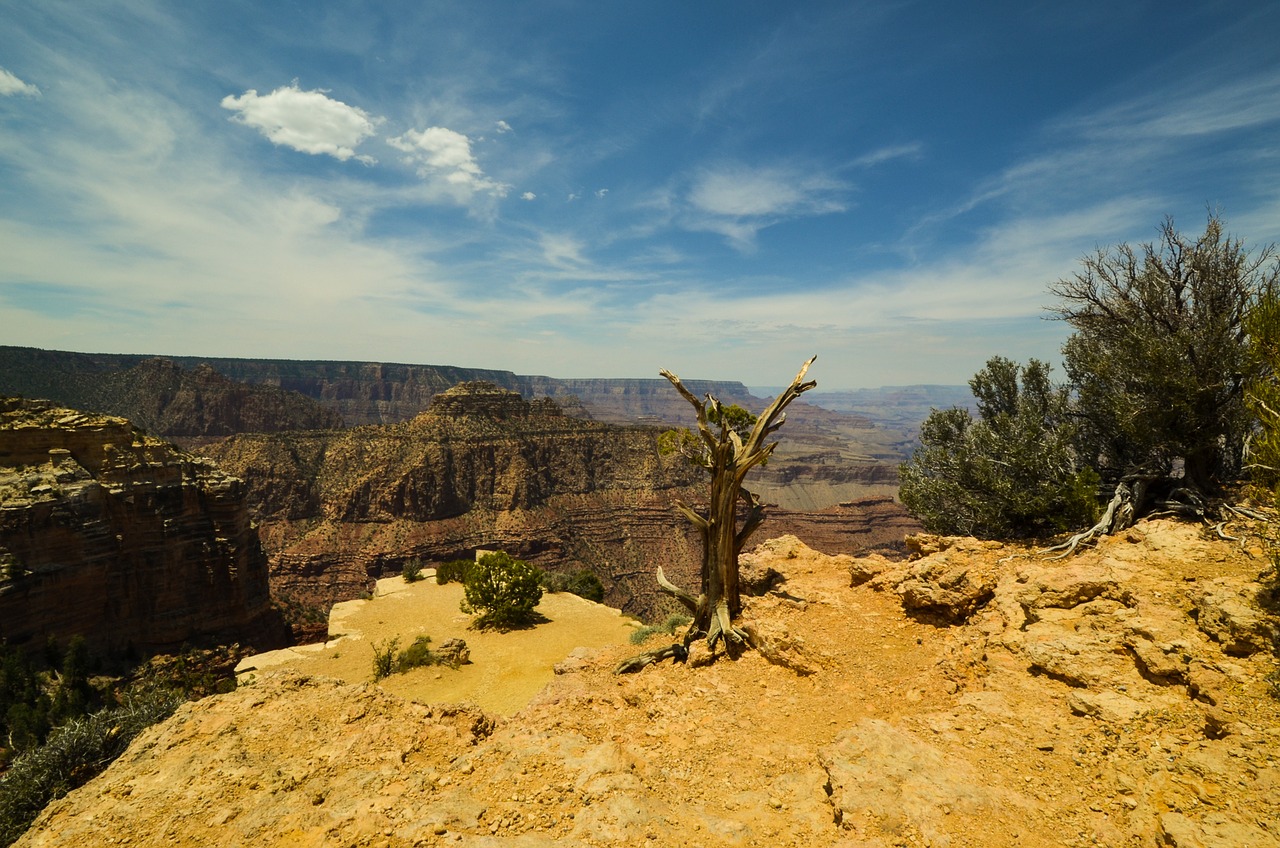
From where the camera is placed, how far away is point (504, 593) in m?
25.1

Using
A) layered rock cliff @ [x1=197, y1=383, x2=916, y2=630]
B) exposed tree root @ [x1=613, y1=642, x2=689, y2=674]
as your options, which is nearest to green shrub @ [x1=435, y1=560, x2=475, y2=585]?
exposed tree root @ [x1=613, y1=642, x2=689, y2=674]

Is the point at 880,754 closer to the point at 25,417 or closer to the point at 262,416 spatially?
the point at 25,417

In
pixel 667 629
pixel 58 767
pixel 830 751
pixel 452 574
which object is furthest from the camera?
pixel 452 574

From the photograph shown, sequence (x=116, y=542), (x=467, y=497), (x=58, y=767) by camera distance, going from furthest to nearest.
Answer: (x=467, y=497), (x=116, y=542), (x=58, y=767)

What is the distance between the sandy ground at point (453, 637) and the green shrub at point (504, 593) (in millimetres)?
778

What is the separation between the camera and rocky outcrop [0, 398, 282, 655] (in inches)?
1203

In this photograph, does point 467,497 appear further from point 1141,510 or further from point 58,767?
point 1141,510

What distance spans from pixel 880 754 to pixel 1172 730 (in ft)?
10.3

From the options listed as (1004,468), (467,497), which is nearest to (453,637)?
Result: (1004,468)

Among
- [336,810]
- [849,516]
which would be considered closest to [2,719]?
[336,810]

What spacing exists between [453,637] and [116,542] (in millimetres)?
28225

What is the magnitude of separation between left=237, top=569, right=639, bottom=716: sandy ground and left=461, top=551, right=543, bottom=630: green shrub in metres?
0.78

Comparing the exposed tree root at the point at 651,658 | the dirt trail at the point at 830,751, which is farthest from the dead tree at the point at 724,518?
the dirt trail at the point at 830,751

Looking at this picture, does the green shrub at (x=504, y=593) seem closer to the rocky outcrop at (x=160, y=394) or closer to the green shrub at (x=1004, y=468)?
the green shrub at (x=1004, y=468)
